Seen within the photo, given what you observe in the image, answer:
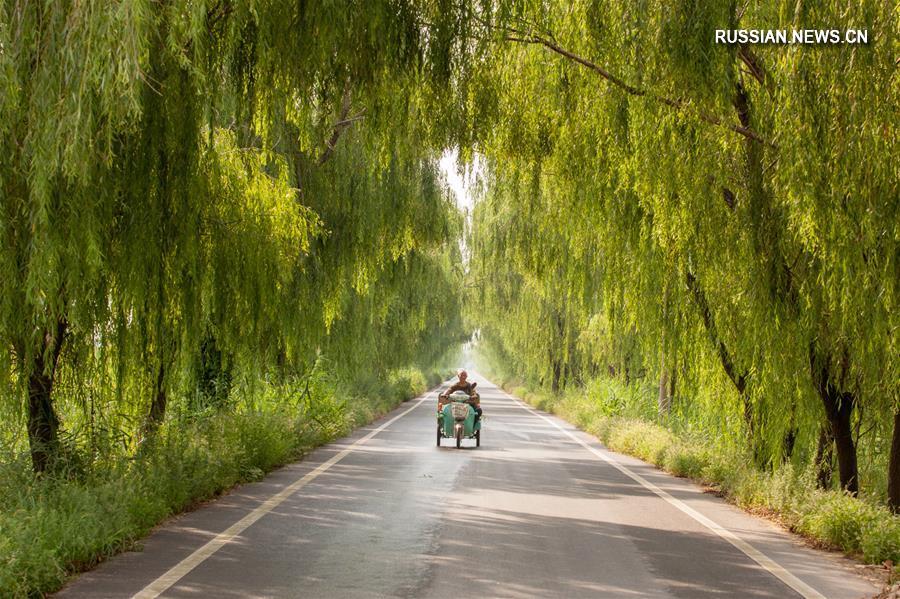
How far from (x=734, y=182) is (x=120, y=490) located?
20.9 ft

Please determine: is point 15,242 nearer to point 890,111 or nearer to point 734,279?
point 890,111

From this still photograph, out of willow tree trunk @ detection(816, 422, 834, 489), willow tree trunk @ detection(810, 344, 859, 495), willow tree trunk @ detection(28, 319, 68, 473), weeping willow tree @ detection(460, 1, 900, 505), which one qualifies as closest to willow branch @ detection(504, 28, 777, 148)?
weeping willow tree @ detection(460, 1, 900, 505)

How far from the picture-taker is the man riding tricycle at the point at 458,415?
19.1 m

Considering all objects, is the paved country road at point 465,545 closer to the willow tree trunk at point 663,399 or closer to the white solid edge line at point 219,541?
the white solid edge line at point 219,541

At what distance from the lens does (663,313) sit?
12352mm

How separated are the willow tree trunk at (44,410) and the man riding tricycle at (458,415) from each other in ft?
35.0

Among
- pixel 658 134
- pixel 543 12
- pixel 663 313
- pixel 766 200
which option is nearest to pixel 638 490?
pixel 663 313

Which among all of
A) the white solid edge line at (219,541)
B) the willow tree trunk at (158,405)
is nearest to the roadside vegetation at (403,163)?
the willow tree trunk at (158,405)

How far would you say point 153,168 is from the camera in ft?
26.1

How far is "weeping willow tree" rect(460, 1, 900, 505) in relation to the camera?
22.8ft

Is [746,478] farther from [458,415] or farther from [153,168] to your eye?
[458,415]

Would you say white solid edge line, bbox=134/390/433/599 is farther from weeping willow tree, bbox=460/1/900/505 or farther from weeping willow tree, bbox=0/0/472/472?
weeping willow tree, bbox=460/1/900/505

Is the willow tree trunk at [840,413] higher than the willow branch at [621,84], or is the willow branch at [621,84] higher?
the willow branch at [621,84]

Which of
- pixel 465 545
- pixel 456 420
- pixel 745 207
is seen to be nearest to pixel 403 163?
pixel 745 207
